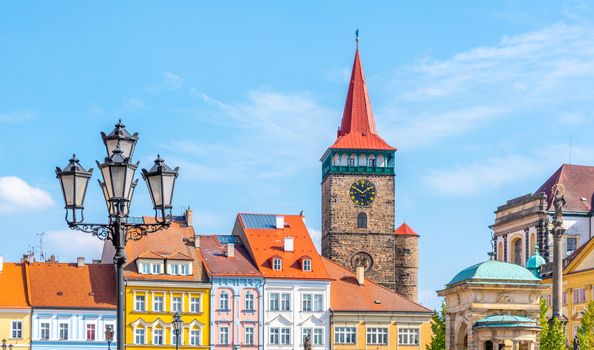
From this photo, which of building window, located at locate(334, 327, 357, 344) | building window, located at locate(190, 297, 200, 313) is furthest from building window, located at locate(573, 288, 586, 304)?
building window, located at locate(190, 297, 200, 313)

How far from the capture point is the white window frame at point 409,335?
97688 mm

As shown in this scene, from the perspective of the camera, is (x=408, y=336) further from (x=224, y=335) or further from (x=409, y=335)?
(x=224, y=335)

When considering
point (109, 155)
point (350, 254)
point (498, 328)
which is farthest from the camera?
point (350, 254)

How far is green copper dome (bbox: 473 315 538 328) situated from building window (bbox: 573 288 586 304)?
150 ft

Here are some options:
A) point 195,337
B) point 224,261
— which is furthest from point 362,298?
point 195,337

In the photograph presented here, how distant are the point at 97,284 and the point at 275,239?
551 inches

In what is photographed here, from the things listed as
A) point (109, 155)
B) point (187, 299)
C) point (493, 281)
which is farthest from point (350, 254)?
point (109, 155)

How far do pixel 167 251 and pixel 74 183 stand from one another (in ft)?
246

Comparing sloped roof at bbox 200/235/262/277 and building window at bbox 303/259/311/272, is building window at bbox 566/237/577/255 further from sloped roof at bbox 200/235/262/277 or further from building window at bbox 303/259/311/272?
sloped roof at bbox 200/235/262/277

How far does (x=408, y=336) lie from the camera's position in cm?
9806

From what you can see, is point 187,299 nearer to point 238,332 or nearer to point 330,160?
point 238,332

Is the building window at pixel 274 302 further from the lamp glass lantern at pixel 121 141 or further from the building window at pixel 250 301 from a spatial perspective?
the lamp glass lantern at pixel 121 141

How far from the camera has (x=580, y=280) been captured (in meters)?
94.2

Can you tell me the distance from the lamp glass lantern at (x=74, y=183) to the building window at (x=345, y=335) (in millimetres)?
76939
